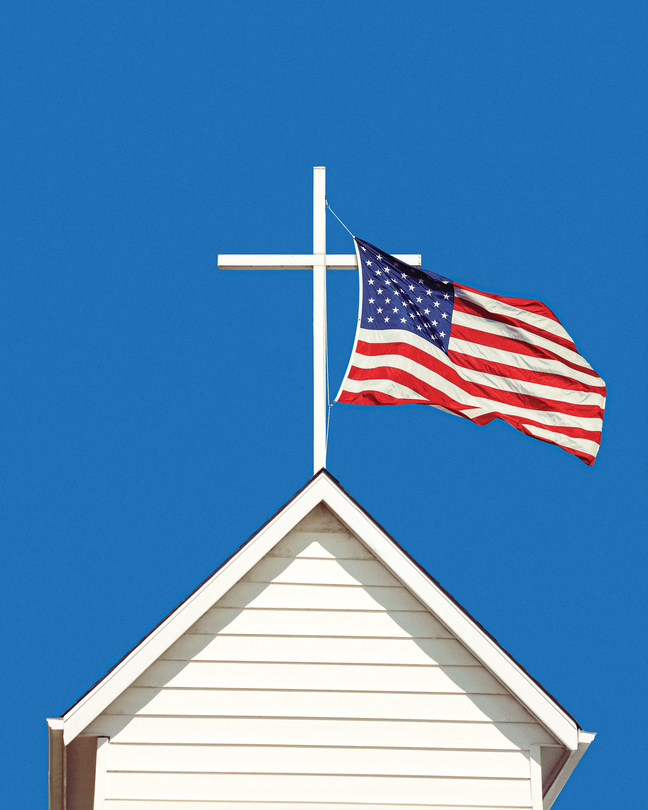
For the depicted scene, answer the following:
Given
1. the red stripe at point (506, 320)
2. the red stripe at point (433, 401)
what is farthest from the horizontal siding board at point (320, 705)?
the red stripe at point (506, 320)

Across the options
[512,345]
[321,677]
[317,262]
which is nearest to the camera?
[321,677]

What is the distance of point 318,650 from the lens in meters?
9.00

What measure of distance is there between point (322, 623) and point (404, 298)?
413 cm

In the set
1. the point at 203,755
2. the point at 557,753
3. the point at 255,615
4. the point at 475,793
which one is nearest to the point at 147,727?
the point at 203,755

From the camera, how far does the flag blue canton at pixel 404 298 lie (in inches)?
437

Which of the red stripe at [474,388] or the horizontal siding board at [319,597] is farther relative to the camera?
the red stripe at [474,388]

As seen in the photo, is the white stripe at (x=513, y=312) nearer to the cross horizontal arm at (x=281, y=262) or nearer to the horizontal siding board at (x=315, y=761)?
the cross horizontal arm at (x=281, y=262)

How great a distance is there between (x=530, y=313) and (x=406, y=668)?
509 cm

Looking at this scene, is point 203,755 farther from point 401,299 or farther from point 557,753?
point 401,299

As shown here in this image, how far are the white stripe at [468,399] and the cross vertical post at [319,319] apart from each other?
0.57 meters

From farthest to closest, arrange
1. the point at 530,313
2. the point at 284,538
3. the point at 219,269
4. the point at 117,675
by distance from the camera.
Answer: the point at 530,313 → the point at 219,269 → the point at 284,538 → the point at 117,675

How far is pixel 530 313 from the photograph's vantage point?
12.2 m

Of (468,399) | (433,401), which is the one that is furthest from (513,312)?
(433,401)

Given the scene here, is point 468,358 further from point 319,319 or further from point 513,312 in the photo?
point 319,319
